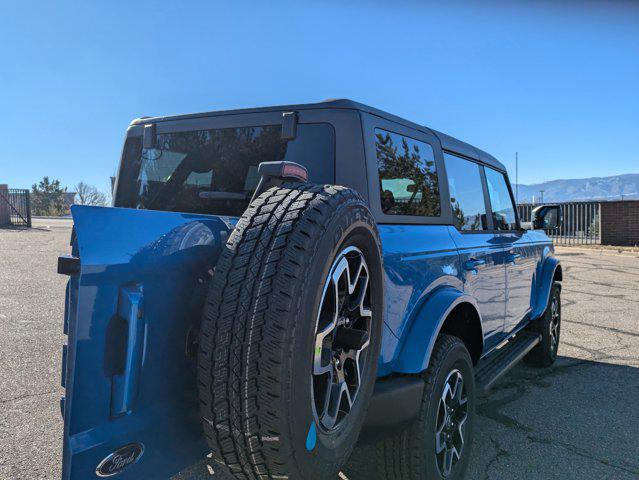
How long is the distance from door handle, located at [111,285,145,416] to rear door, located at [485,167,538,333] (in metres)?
2.88

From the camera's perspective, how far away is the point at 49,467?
2.64 meters

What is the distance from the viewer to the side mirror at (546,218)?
4695mm

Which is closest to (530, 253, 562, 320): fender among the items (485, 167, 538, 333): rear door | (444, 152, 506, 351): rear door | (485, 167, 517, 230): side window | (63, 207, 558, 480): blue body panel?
(485, 167, 538, 333): rear door

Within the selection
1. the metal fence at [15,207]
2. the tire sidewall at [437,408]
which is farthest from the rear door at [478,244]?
the metal fence at [15,207]

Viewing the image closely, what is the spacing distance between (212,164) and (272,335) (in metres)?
1.45

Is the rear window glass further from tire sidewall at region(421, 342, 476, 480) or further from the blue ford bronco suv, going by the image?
tire sidewall at region(421, 342, 476, 480)

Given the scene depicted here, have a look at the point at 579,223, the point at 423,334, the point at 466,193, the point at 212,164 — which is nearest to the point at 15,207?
the point at 212,164

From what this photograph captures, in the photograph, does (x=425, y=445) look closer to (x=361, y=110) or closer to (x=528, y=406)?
(x=361, y=110)

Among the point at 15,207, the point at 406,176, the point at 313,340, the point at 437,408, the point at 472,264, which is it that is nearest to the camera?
the point at 313,340

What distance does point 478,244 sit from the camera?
3074mm

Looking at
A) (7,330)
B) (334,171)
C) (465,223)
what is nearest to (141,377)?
(334,171)

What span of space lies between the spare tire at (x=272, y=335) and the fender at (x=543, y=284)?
3.44 meters

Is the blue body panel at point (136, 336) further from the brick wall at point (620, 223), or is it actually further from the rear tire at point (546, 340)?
the brick wall at point (620, 223)

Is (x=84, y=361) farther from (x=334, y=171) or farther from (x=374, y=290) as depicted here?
(x=334, y=171)
